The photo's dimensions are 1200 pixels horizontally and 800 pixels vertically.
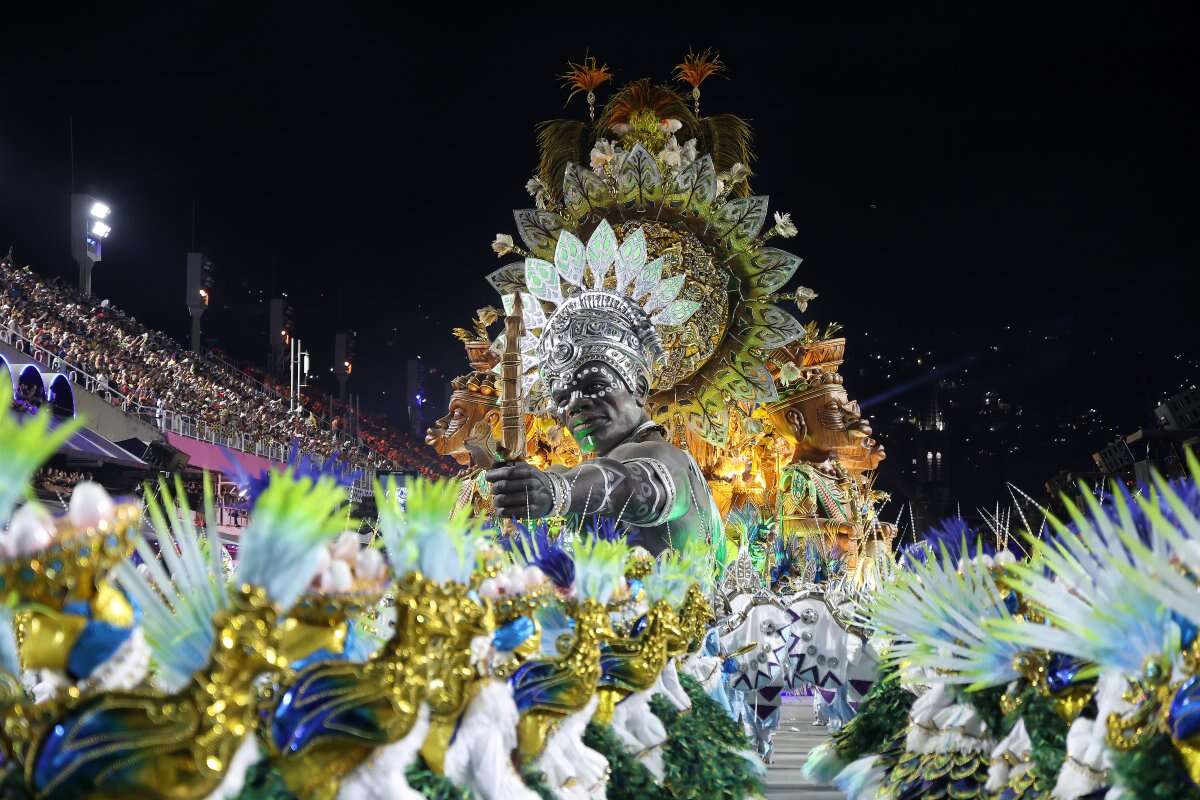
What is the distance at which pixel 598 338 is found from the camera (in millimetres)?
6809

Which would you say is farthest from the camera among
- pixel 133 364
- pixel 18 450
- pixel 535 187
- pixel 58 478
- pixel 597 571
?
pixel 133 364

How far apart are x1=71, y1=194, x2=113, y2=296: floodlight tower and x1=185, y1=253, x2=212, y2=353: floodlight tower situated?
3691mm

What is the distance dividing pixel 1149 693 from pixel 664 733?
6.44 ft

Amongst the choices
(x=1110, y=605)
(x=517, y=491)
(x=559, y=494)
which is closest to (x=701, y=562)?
(x=559, y=494)

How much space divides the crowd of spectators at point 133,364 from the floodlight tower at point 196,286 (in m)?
1.25

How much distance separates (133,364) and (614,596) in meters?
15.5

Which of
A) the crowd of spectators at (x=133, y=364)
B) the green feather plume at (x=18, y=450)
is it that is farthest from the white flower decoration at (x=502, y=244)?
the green feather plume at (x=18, y=450)

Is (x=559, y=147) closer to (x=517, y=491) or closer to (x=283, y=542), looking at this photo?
(x=517, y=491)


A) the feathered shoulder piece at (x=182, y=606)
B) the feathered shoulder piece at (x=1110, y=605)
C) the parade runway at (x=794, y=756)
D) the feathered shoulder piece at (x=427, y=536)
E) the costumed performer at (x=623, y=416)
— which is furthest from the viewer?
the parade runway at (x=794, y=756)

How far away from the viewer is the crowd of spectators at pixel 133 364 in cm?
1565

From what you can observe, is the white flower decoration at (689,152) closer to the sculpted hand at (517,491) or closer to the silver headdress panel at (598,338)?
the silver headdress panel at (598,338)

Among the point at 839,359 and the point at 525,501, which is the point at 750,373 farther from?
the point at 525,501

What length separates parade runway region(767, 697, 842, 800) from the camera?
259 inches

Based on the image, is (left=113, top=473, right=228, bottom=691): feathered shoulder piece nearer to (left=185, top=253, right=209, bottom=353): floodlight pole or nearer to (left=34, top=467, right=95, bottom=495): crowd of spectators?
(left=34, top=467, right=95, bottom=495): crowd of spectators
